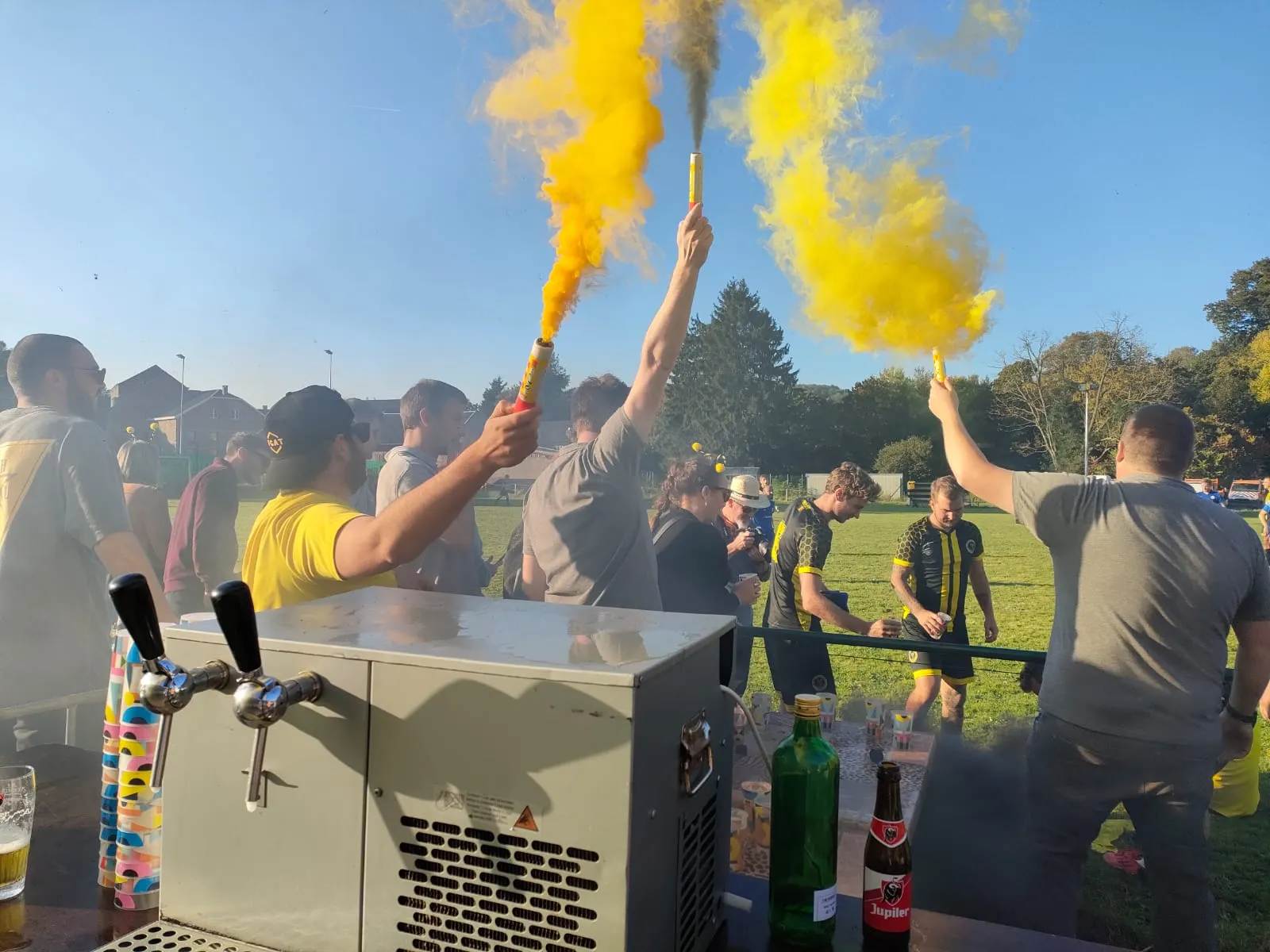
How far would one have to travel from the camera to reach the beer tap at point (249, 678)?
78 cm

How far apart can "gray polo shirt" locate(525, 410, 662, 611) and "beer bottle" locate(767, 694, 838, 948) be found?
1.69 meters

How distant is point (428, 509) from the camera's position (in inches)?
69.6

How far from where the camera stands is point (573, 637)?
3.10ft

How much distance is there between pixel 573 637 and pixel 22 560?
3.16 metres

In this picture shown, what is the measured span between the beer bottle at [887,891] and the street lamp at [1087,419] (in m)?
3.72

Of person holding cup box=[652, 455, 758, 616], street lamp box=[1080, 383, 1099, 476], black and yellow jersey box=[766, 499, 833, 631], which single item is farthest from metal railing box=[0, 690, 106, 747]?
street lamp box=[1080, 383, 1099, 476]

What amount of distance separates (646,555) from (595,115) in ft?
4.81

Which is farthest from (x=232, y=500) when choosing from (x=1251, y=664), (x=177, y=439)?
(x=1251, y=664)

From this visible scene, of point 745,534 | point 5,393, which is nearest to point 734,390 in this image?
point 745,534

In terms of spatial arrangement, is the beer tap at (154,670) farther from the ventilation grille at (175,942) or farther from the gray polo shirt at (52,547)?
the gray polo shirt at (52,547)

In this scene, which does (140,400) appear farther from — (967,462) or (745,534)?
(967,462)

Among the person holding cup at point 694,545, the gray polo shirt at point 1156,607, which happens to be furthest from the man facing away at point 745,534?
the gray polo shirt at point 1156,607

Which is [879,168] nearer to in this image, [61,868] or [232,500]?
[61,868]

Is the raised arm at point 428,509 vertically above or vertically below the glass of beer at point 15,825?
above
